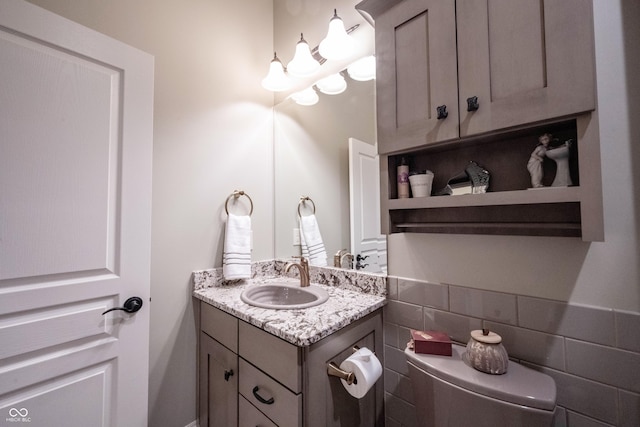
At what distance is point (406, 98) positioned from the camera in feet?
2.97

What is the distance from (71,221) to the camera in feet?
3.07

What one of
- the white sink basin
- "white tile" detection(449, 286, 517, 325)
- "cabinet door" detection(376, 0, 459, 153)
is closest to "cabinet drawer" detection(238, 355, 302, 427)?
the white sink basin

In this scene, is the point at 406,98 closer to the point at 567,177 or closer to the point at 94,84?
the point at 567,177

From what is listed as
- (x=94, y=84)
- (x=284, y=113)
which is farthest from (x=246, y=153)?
(x=94, y=84)

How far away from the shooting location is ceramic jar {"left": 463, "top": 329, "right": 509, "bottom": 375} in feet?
2.44

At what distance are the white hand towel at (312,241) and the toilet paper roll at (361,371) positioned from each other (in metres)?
0.69

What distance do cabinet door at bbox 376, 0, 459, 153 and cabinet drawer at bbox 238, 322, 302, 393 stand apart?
2.63 feet

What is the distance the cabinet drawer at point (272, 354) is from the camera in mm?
822

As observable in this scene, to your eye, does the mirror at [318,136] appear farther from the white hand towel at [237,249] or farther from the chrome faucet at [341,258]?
the white hand towel at [237,249]

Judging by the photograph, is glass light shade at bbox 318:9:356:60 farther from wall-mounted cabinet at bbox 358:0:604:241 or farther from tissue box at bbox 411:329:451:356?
tissue box at bbox 411:329:451:356

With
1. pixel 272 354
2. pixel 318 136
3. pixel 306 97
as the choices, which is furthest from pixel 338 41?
pixel 272 354

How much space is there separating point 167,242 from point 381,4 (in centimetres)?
145

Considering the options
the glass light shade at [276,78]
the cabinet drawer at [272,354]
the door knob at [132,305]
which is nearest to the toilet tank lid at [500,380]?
the cabinet drawer at [272,354]

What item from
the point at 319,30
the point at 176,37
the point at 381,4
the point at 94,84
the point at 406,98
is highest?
the point at 319,30
